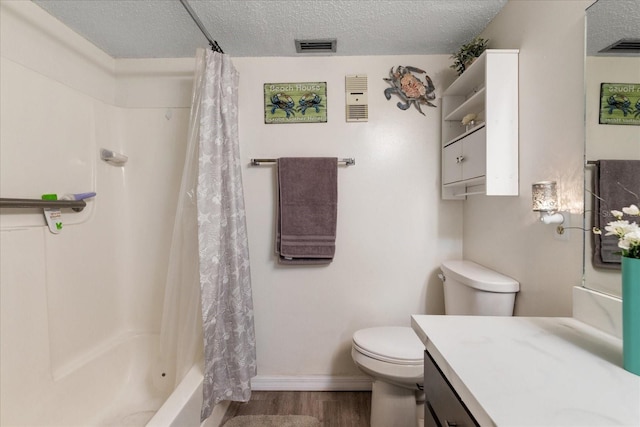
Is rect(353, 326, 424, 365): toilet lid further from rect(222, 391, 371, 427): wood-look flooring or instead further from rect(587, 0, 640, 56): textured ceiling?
rect(587, 0, 640, 56): textured ceiling

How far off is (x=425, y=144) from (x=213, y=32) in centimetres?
141

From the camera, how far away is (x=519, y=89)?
1.21 metres

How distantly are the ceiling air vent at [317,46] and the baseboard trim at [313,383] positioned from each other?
2.06 m

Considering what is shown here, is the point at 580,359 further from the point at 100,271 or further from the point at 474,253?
the point at 100,271

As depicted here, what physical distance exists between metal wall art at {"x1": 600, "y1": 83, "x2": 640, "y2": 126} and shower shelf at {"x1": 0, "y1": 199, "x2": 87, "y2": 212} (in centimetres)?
210

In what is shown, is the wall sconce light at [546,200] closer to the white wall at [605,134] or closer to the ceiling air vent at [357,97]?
the white wall at [605,134]

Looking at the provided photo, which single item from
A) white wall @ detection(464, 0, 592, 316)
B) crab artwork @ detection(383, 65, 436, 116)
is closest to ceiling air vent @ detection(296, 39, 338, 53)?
crab artwork @ detection(383, 65, 436, 116)

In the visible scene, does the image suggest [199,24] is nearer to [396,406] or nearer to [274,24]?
[274,24]

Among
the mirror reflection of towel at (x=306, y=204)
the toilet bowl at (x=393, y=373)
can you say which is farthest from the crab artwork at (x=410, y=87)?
the toilet bowl at (x=393, y=373)

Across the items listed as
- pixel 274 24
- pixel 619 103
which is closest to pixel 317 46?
pixel 274 24

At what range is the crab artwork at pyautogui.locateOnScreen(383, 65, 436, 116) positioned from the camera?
170 cm

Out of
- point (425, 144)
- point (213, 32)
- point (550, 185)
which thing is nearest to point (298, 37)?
point (213, 32)

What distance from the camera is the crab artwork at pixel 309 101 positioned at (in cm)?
172

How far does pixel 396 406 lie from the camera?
52.2 inches
